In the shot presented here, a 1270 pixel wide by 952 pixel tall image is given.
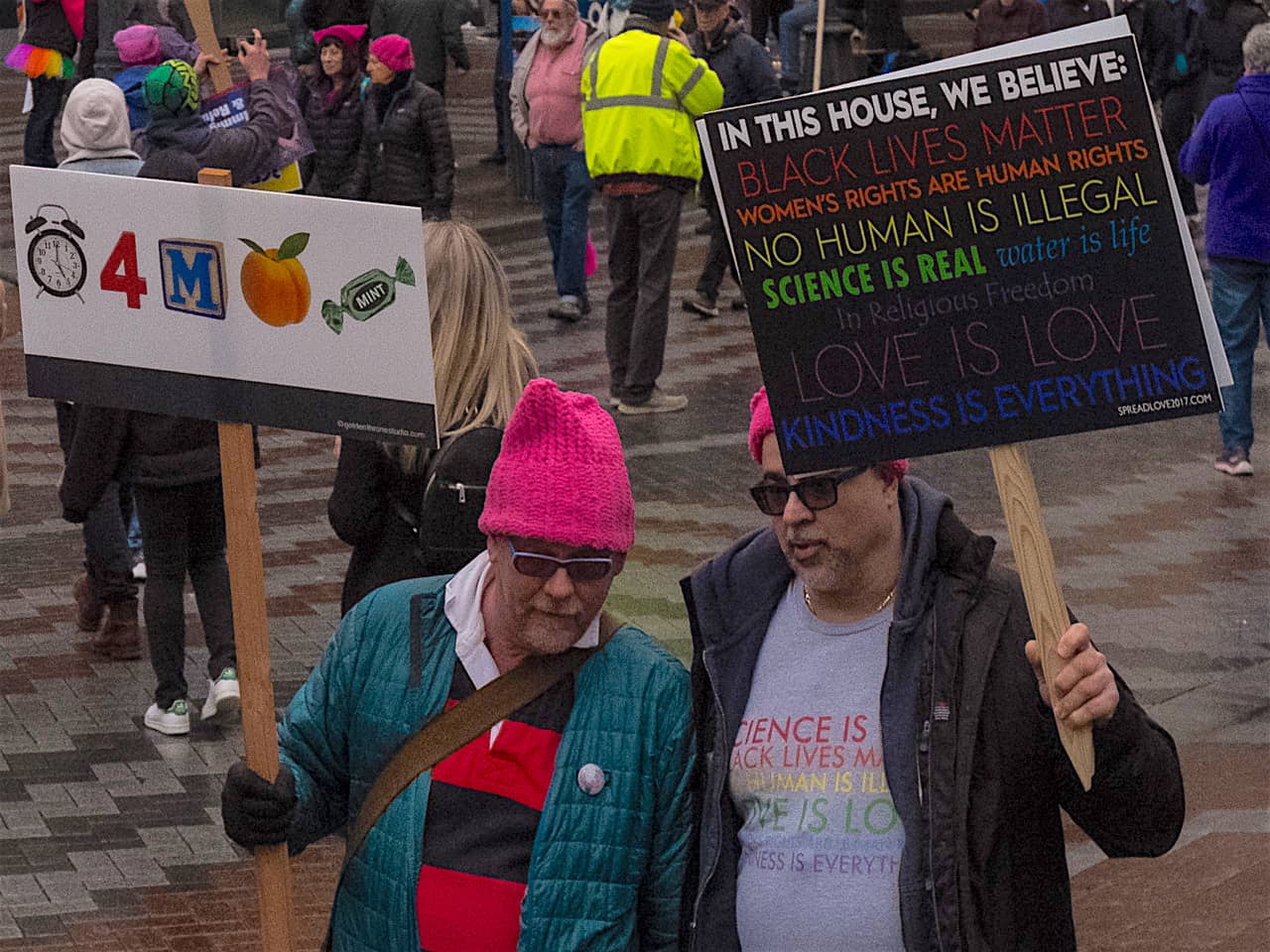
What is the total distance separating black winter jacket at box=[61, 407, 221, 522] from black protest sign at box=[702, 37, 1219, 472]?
14.0 feet

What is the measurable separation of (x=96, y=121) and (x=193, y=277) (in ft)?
15.5

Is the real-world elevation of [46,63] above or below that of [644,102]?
below

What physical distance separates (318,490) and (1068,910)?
7.62 m

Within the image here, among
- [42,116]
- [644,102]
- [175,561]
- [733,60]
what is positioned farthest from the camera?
[42,116]

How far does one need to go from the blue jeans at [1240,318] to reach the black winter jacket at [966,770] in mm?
7652

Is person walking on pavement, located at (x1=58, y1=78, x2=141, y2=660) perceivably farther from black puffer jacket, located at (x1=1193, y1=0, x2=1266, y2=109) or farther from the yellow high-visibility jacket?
black puffer jacket, located at (x1=1193, y1=0, x2=1266, y2=109)

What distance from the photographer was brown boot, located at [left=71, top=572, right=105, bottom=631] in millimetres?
8625

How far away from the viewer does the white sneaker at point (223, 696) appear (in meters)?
7.64

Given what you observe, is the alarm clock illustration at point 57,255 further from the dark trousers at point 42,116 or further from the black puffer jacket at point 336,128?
the dark trousers at point 42,116

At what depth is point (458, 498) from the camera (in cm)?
461

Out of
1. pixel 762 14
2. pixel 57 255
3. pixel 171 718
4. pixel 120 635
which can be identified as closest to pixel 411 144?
pixel 120 635

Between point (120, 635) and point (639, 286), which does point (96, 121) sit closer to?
point (120, 635)

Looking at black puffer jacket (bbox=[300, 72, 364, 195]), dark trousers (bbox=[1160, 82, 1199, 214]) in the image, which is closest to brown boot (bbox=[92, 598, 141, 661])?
black puffer jacket (bbox=[300, 72, 364, 195])

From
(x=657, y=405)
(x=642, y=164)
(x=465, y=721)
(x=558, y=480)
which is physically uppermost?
(x=558, y=480)
